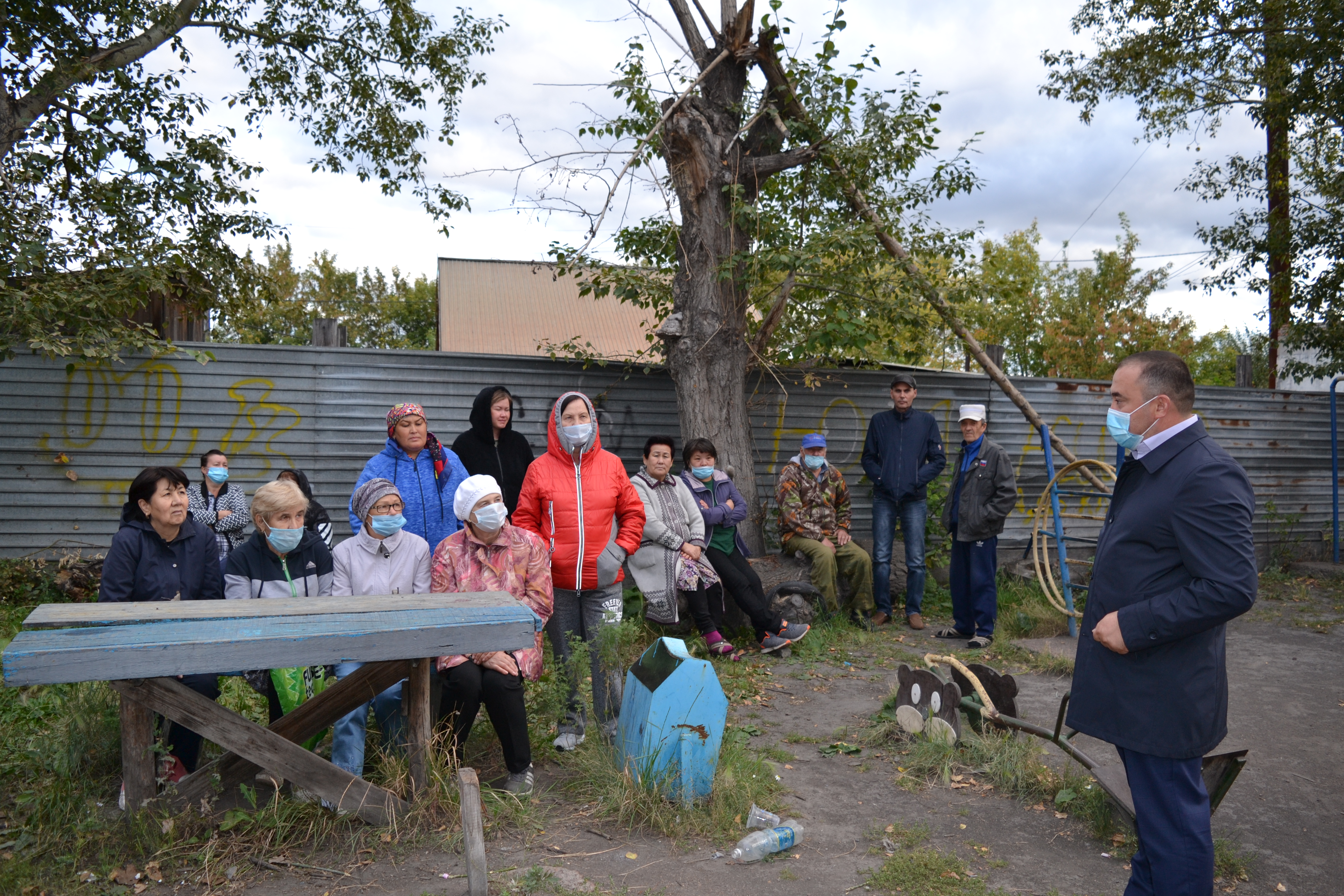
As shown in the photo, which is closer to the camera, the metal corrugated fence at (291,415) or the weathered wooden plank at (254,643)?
the weathered wooden plank at (254,643)

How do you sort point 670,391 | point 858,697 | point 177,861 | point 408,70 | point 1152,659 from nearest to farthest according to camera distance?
point 1152,659, point 177,861, point 858,697, point 670,391, point 408,70

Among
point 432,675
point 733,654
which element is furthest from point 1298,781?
point 432,675

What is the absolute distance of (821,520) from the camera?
7.59 meters

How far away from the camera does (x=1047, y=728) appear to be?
5.12m

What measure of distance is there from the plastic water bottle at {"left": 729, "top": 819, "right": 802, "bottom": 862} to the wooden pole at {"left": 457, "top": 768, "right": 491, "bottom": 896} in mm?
998

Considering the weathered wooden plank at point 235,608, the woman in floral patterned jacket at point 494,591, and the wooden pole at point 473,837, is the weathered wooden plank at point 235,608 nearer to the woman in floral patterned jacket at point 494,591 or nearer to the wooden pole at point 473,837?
the woman in floral patterned jacket at point 494,591

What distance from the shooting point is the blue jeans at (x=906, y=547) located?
25.4 ft

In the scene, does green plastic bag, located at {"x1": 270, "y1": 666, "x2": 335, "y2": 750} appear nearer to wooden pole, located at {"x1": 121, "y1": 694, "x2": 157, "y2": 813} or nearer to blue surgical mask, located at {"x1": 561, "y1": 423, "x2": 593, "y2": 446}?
wooden pole, located at {"x1": 121, "y1": 694, "x2": 157, "y2": 813}

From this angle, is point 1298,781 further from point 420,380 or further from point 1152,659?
point 420,380

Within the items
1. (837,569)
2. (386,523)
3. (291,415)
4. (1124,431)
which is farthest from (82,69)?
(1124,431)

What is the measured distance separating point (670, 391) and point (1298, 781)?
5563mm

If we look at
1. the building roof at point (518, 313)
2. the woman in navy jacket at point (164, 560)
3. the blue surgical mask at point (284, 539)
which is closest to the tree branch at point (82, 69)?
the woman in navy jacket at point (164, 560)

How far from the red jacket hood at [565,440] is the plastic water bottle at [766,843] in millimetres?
2187

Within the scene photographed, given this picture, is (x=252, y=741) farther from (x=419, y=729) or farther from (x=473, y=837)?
(x=473, y=837)
